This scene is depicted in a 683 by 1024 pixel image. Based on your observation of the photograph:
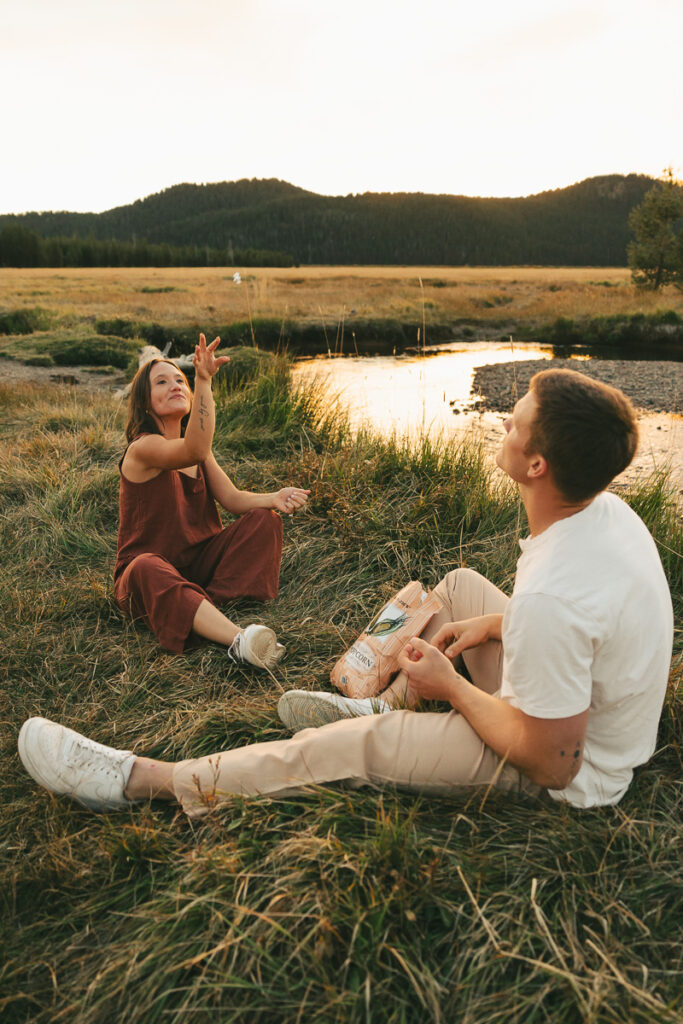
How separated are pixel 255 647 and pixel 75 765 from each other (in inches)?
32.9

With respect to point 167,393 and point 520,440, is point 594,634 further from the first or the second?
point 167,393

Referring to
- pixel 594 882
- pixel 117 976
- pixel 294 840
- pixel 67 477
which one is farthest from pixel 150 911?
pixel 67 477

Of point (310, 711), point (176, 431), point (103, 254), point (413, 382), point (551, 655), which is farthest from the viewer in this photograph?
point (103, 254)

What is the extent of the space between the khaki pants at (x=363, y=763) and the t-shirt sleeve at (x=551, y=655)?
0.38m

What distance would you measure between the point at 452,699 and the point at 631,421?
0.85m

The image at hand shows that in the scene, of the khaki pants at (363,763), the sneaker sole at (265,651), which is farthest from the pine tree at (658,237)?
the khaki pants at (363,763)

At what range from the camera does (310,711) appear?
208 cm

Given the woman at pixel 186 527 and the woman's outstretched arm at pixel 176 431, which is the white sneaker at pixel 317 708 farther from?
the woman's outstretched arm at pixel 176 431

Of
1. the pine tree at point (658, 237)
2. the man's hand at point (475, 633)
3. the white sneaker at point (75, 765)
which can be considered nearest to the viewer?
the white sneaker at point (75, 765)

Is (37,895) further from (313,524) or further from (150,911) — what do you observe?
(313,524)

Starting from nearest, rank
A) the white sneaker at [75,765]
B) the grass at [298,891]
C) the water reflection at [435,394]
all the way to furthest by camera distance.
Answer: the grass at [298,891], the white sneaker at [75,765], the water reflection at [435,394]

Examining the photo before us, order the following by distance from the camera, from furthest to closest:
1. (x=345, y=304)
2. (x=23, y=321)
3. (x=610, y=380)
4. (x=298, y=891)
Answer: (x=345, y=304) → (x=23, y=321) → (x=610, y=380) → (x=298, y=891)

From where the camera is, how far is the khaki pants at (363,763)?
1665mm

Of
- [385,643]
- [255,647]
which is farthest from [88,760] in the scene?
[385,643]
